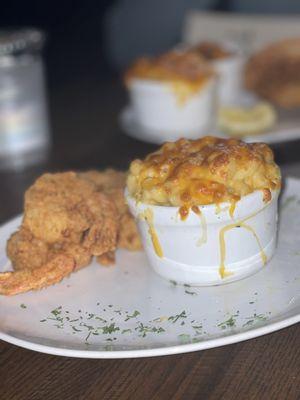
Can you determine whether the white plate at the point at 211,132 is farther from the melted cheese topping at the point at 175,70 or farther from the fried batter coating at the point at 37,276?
the fried batter coating at the point at 37,276

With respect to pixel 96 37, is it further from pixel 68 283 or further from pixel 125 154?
pixel 68 283

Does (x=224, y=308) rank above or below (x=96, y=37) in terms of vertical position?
above

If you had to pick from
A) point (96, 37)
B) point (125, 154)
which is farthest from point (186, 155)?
point (96, 37)

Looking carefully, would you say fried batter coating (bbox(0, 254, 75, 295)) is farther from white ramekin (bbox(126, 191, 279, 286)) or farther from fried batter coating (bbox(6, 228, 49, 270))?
white ramekin (bbox(126, 191, 279, 286))

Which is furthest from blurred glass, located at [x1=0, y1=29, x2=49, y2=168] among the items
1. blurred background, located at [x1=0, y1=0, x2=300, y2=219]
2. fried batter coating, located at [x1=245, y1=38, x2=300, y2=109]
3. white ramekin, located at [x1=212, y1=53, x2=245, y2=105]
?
fried batter coating, located at [x1=245, y1=38, x2=300, y2=109]

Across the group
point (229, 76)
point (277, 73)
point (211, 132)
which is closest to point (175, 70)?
point (211, 132)
